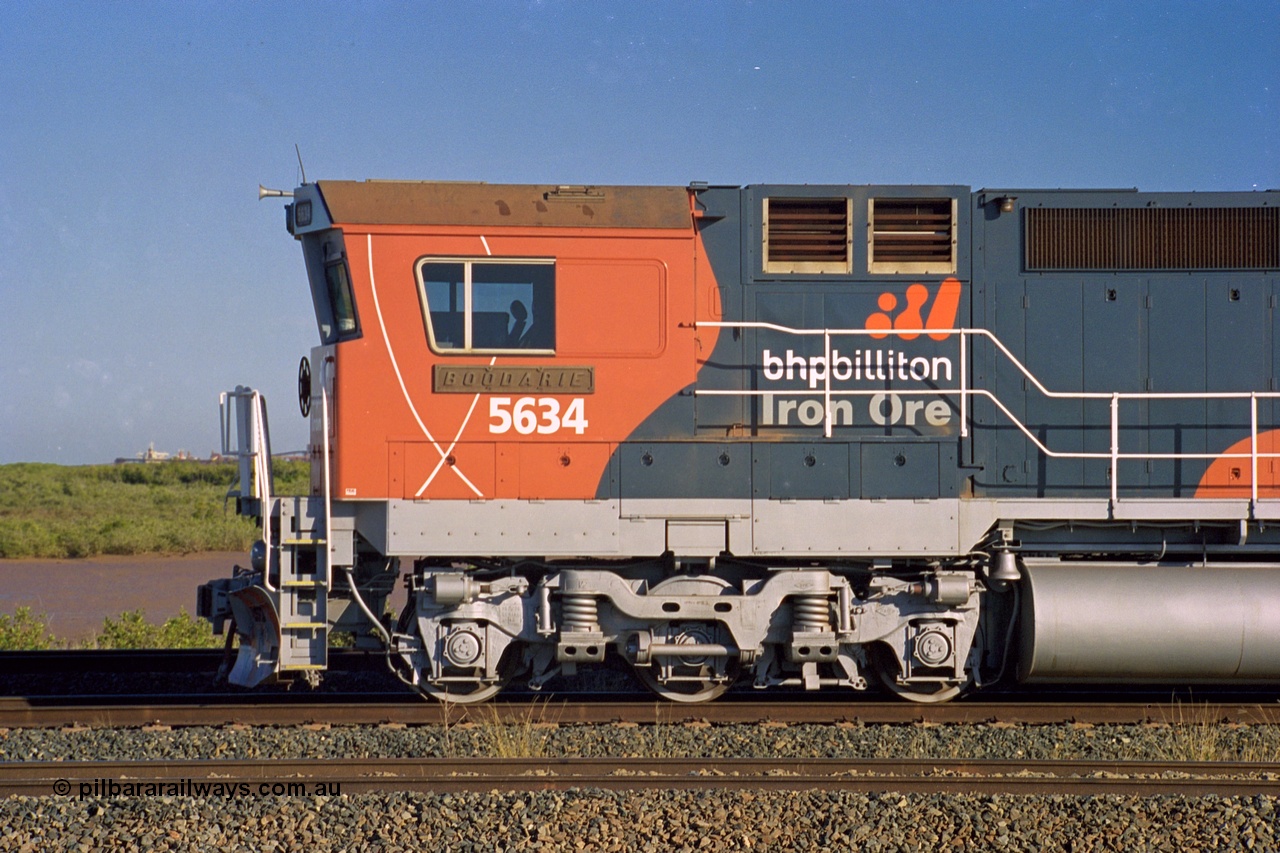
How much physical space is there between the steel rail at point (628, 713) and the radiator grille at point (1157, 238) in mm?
3523

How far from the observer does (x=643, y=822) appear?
5.74m

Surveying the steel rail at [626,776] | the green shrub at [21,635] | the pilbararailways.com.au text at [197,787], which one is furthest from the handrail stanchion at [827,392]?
the green shrub at [21,635]

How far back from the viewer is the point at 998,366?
8438 millimetres

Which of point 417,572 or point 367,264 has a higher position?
point 367,264

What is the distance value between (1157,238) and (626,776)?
5.95m

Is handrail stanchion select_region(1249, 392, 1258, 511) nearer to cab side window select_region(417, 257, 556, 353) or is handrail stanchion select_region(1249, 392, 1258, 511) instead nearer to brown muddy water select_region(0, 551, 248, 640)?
cab side window select_region(417, 257, 556, 353)

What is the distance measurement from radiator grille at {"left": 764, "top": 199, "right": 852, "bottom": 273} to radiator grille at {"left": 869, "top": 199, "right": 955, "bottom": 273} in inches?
13.0

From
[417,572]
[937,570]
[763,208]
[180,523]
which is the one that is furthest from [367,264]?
[180,523]

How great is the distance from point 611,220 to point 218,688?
541 centimetres

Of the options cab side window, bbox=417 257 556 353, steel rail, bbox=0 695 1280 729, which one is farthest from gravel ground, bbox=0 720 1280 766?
cab side window, bbox=417 257 556 353

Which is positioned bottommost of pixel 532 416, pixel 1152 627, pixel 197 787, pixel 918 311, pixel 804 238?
pixel 197 787

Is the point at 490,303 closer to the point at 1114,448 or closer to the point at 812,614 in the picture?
the point at 812,614

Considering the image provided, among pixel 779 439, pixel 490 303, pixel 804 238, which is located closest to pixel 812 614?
pixel 779 439

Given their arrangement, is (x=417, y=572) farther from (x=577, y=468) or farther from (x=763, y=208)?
(x=763, y=208)
